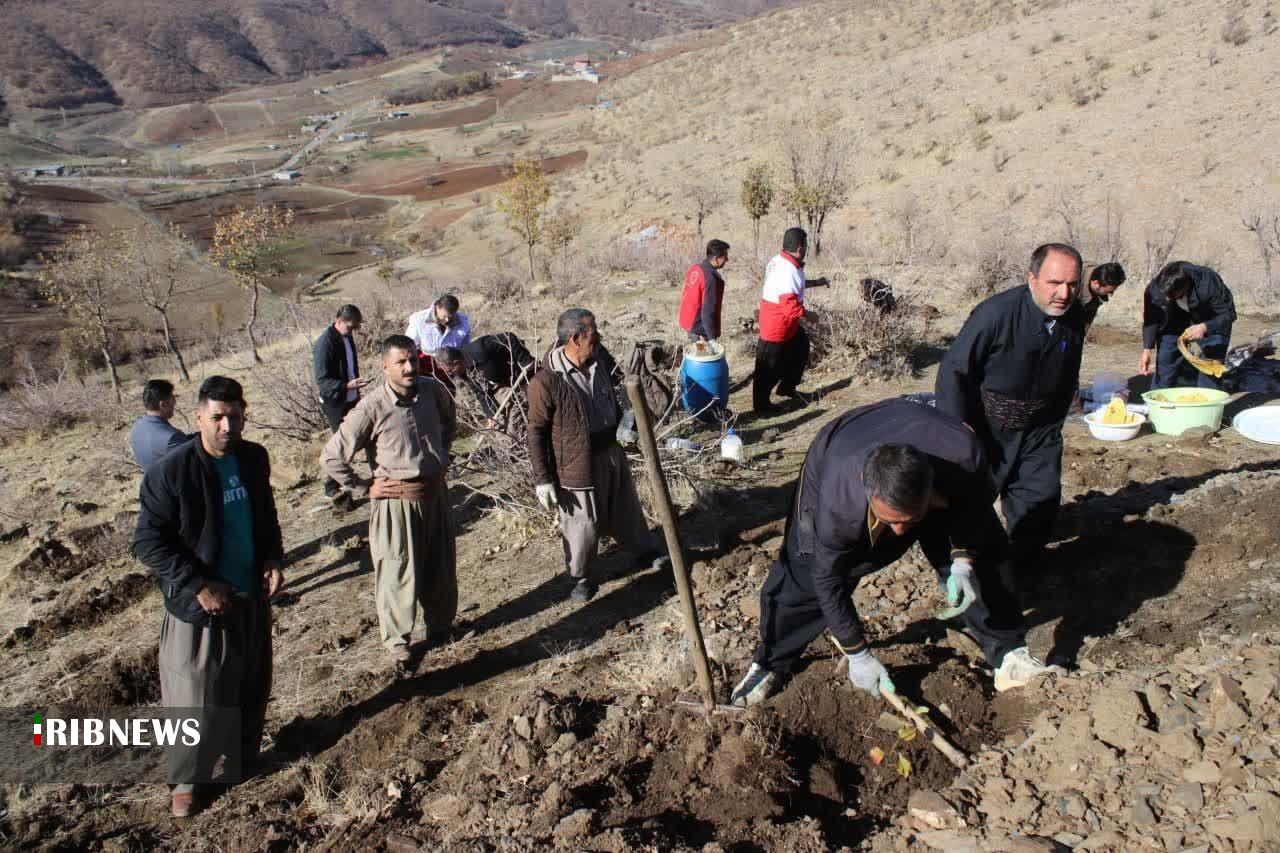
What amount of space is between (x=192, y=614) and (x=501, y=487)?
108 inches

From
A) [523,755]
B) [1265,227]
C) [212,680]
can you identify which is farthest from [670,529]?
[1265,227]

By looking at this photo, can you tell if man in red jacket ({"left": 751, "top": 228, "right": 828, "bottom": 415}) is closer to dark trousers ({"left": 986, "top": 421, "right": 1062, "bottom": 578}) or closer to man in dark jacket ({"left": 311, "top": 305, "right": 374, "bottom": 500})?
dark trousers ({"left": 986, "top": 421, "right": 1062, "bottom": 578})

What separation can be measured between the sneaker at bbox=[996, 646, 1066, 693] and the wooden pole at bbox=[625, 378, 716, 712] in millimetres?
1101

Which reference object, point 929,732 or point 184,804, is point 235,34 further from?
point 929,732

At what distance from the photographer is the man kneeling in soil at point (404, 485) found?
3912 millimetres

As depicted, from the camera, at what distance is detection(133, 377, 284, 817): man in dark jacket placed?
10.3ft

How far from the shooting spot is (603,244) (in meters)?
27.3

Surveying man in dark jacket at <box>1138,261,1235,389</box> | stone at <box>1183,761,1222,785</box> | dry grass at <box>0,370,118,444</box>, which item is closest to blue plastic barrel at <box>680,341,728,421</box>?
man in dark jacket at <box>1138,261,1235,389</box>

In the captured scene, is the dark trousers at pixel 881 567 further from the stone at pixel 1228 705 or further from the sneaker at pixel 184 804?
the sneaker at pixel 184 804

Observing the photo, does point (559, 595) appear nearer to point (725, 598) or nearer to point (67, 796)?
point (725, 598)

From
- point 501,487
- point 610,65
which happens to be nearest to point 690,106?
point 501,487

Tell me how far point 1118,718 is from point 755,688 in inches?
49.7

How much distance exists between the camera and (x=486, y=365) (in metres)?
6.49

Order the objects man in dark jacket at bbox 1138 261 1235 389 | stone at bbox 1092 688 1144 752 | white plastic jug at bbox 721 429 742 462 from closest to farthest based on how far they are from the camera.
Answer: stone at bbox 1092 688 1144 752
man in dark jacket at bbox 1138 261 1235 389
white plastic jug at bbox 721 429 742 462
